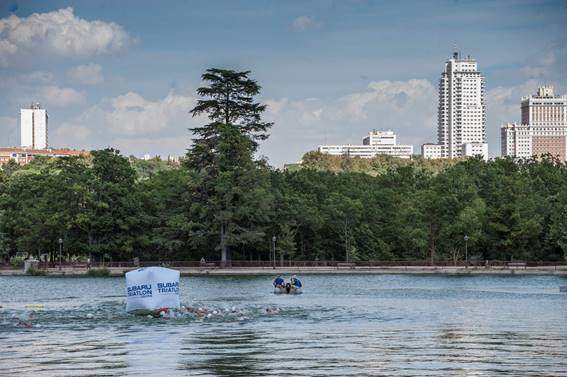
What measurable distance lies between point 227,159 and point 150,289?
70.4m

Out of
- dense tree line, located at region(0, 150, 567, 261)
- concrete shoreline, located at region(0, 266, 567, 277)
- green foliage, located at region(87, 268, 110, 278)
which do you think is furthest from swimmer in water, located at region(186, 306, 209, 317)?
dense tree line, located at region(0, 150, 567, 261)

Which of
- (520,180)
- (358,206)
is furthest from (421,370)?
(520,180)

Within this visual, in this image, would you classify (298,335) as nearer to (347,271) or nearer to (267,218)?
(347,271)

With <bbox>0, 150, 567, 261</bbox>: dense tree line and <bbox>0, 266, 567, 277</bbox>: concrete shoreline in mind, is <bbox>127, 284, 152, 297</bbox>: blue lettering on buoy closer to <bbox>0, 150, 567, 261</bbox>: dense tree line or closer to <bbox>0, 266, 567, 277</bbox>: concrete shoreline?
<bbox>0, 266, 567, 277</bbox>: concrete shoreline

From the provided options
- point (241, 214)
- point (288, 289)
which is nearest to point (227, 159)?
point (241, 214)

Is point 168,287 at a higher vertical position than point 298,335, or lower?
higher

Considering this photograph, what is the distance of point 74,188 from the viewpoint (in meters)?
122

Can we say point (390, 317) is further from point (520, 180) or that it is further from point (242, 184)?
point (520, 180)

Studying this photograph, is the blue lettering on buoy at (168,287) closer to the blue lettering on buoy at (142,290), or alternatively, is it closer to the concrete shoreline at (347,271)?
the blue lettering on buoy at (142,290)

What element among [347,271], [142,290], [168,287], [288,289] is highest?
[168,287]

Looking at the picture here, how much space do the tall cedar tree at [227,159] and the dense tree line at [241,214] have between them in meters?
0.13

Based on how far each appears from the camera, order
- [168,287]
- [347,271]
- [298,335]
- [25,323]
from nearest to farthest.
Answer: [298,335], [25,323], [168,287], [347,271]

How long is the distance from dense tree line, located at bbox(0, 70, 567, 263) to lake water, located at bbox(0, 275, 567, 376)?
3841cm

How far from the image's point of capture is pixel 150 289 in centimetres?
5494
